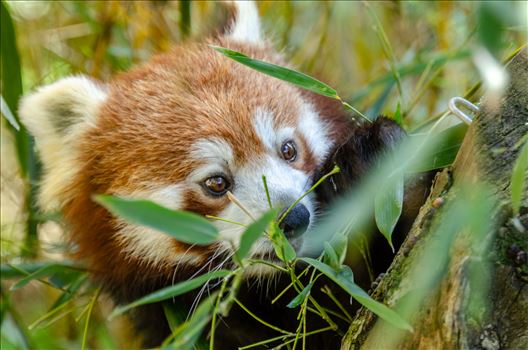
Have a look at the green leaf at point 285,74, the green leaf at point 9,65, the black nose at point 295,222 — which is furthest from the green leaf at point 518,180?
the green leaf at point 9,65

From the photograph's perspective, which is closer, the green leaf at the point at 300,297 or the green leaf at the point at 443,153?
the green leaf at the point at 300,297

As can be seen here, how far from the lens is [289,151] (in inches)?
111

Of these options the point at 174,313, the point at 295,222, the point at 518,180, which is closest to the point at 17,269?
the point at 174,313

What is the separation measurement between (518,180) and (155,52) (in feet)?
8.78

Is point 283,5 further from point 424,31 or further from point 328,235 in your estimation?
point 328,235

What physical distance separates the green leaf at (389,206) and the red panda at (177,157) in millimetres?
541

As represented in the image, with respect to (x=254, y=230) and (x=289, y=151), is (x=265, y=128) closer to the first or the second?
(x=289, y=151)

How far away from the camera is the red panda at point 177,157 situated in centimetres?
268

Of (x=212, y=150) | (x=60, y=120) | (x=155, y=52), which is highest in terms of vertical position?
(x=155, y=52)

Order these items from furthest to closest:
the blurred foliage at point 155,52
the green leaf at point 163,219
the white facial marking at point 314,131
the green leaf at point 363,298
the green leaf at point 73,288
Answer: the blurred foliage at point 155,52, the green leaf at point 73,288, the white facial marking at point 314,131, the green leaf at point 363,298, the green leaf at point 163,219

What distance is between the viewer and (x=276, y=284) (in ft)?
8.97

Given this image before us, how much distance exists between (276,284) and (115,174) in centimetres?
83

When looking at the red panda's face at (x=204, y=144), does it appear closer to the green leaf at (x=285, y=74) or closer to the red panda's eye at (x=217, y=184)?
the red panda's eye at (x=217, y=184)

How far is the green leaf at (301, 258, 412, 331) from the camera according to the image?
160 cm
